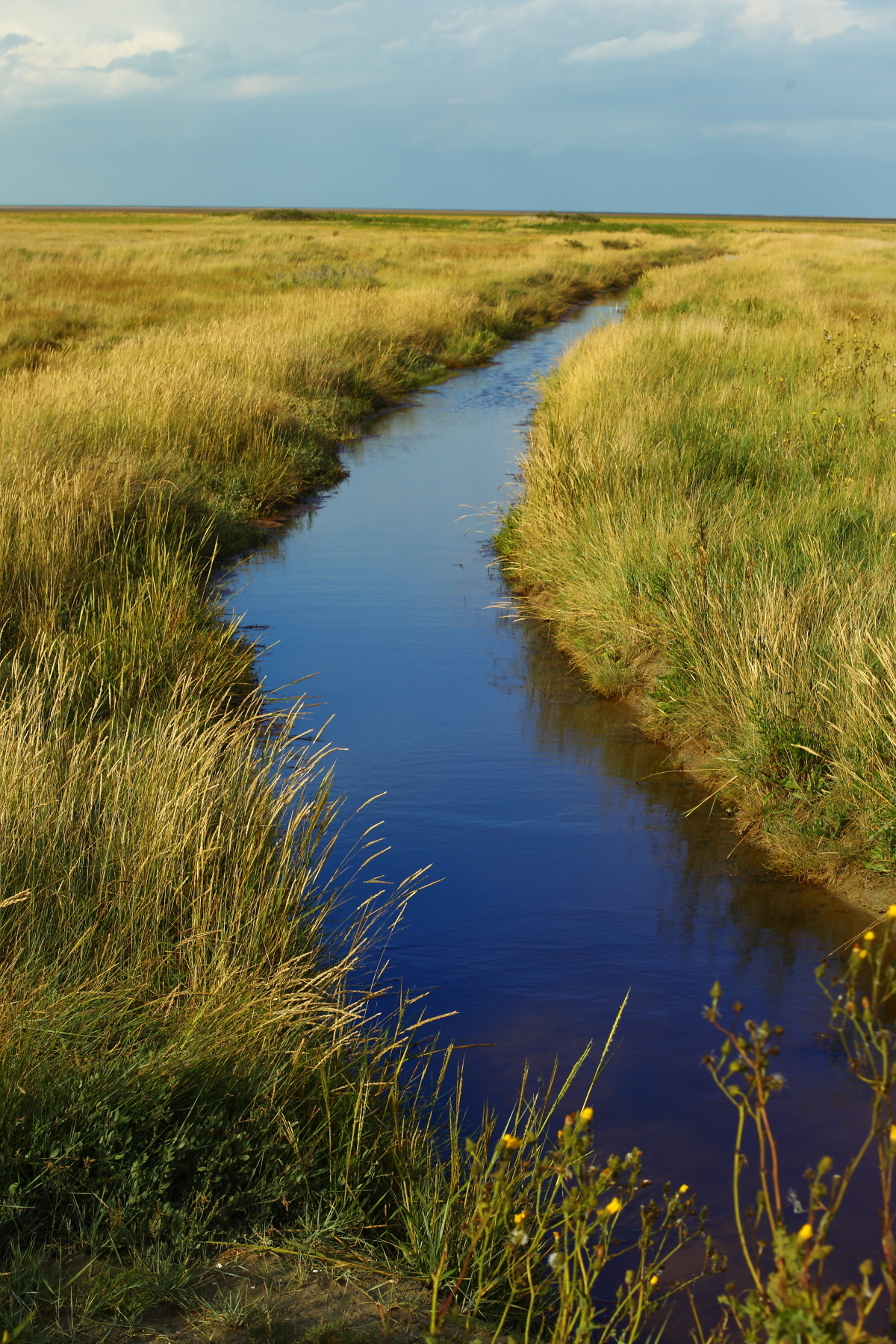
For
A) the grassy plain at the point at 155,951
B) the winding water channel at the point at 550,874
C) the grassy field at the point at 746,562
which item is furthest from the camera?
the grassy field at the point at 746,562

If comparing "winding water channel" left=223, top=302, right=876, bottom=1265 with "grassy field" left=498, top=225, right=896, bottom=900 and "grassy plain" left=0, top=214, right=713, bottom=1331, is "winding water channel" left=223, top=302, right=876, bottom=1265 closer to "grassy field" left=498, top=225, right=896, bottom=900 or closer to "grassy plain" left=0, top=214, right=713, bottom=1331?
"grassy field" left=498, top=225, right=896, bottom=900

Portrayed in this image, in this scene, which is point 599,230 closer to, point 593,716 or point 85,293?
point 85,293

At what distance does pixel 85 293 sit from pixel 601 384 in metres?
15.9

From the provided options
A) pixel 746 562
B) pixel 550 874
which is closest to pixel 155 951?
pixel 550 874

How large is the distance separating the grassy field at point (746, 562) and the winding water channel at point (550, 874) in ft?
0.91

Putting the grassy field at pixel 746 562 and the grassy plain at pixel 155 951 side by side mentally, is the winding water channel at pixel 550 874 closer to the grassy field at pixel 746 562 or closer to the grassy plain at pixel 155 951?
the grassy field at pixel 746 562

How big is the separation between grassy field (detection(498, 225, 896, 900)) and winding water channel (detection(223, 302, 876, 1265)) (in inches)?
10.9

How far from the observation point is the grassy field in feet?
15.3

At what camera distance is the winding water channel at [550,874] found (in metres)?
3.37

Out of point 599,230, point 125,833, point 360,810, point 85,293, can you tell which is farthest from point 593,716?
point 599,230

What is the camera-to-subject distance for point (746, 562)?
6082mm

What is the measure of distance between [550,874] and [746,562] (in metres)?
2.38

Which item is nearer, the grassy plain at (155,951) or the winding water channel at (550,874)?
the grassy plain at (155,951)

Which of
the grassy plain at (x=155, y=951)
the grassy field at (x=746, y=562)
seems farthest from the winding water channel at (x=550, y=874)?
the grassy plain at (x=155, y=951)
